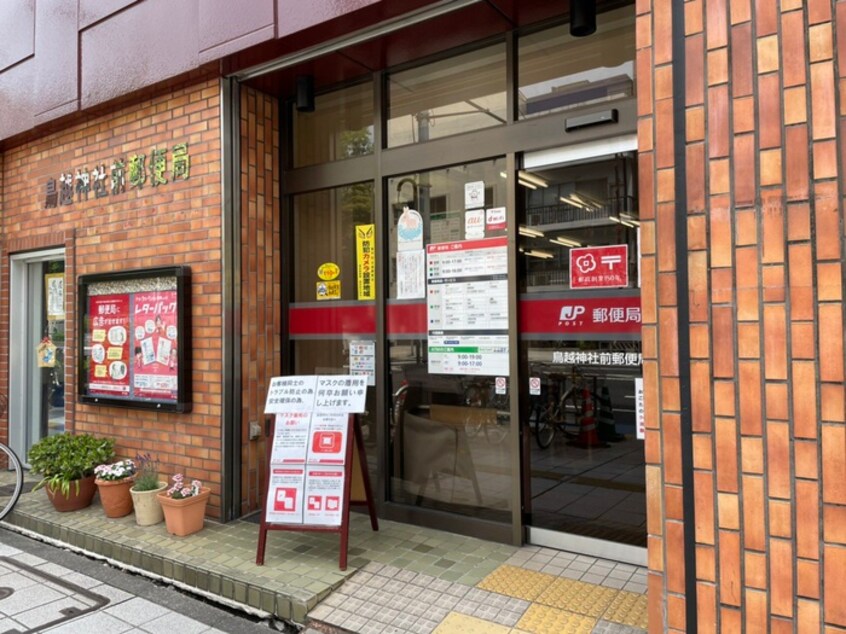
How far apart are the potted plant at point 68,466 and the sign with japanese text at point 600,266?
449 centimetres

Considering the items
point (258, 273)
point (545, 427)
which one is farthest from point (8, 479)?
point (545, 427)

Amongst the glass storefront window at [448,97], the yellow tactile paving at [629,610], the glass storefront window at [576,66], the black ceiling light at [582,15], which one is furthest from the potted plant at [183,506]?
the black ceiling light at [582,15]

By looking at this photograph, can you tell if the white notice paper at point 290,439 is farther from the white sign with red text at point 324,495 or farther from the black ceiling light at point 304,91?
the black ceiling light at point 304,91

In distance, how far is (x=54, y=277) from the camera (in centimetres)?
696

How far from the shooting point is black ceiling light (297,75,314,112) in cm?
513

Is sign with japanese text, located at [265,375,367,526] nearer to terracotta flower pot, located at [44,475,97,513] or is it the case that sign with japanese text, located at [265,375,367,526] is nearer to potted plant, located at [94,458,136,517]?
potted plant, located at [94,458,136,517]

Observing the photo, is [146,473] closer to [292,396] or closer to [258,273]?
[292,396]

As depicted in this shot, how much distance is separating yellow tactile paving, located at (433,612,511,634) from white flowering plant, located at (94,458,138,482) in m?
3.27

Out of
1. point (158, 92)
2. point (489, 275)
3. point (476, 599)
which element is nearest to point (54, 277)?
point (158, 92)

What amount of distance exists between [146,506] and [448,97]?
4090 mm

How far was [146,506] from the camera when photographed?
4.93m

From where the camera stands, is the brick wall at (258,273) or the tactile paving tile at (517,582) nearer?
the tactile paving tile at (517,582)

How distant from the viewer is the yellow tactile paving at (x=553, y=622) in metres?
3.19

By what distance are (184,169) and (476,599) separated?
4.15m
